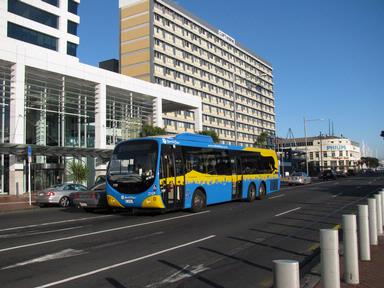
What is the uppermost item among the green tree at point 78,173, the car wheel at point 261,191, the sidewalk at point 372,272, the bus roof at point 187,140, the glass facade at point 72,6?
the glass facade at point 72,6

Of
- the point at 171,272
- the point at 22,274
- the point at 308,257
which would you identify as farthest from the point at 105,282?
the point at 308,257

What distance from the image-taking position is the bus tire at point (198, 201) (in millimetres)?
16500

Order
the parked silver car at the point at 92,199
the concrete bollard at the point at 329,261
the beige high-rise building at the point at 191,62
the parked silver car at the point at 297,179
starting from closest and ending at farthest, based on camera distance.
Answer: the concrete bollard at the point at 329,261, the parked silver car at the point at 92,199, the parked silver car at the point at 297,179, the beige high-rise building at the point at 191,62

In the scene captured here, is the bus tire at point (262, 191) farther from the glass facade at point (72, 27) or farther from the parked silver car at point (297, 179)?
the glass facade at point (72, 27)

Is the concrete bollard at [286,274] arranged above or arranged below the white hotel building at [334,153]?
below

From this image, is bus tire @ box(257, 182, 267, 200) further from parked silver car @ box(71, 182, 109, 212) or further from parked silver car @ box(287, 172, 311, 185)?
parked silver car @ box(287, 172, 311, 185)

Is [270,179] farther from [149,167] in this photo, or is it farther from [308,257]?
[308,257]

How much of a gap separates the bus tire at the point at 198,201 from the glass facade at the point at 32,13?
3469 centimetres

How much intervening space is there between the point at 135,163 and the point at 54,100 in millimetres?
25299

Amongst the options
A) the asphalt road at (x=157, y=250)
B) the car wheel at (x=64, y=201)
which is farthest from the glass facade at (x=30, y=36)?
the asphalt road at (x=157, y=250)

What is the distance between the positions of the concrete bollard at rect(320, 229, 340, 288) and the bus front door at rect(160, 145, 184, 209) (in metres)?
9.80

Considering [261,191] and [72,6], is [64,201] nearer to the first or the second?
[261,191]

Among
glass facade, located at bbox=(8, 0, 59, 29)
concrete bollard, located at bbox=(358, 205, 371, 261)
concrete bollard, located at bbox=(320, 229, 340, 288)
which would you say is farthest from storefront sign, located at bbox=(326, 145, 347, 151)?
concrete bollard, located at bbox=(320, 229, 340, 288)

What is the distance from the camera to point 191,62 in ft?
286
